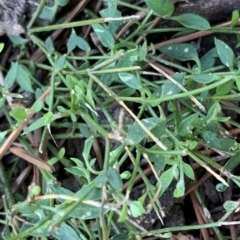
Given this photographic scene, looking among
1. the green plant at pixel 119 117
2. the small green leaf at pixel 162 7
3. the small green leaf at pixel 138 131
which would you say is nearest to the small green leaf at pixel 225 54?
the green plant at pixel 119 117

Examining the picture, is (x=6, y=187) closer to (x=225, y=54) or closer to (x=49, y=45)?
(x=49, y=45)

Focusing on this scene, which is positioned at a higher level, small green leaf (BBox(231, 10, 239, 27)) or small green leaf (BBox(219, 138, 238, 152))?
small green leaf (BBox(231, 10, 239, 27))

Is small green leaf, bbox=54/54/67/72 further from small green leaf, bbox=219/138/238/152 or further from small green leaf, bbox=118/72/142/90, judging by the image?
small green leaf, bbox=219/138/238/152

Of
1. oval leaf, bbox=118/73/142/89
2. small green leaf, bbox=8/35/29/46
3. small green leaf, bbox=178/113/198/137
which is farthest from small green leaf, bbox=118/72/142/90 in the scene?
small green leaf, bbox=8/35/29/46

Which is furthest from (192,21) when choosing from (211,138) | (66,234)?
(66,234)

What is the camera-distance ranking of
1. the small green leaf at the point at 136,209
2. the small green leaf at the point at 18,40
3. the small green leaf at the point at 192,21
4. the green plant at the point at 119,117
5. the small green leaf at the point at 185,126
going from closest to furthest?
the small green leaf at the point at 136,209, the green plant at the point at 119,117, the small green leaf at the point at 185,126, the small green leaf at the point at 192,21, the small green leaf at the point at 18,40

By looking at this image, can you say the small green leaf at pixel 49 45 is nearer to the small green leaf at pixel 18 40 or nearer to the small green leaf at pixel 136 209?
the small green leaf at pixel 18 40

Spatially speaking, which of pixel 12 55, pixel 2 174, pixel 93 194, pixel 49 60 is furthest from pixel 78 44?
pixel 93 194
